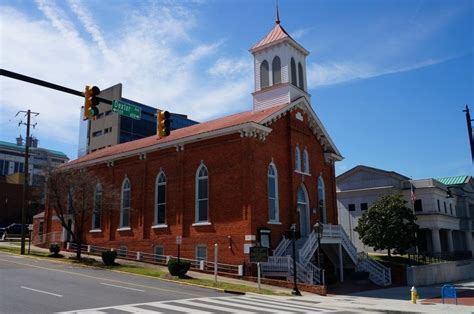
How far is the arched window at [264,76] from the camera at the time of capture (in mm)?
37312

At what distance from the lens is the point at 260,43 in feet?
125

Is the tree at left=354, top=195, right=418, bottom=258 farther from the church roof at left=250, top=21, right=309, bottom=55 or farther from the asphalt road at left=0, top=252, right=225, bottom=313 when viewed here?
the asphalt road at left=0, top=252, right=225, bottom=313

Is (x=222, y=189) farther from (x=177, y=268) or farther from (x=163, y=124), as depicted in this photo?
(x=163, y=124)

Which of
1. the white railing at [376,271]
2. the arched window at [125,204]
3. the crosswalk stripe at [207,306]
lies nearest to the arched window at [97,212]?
the arched window at [125,204]

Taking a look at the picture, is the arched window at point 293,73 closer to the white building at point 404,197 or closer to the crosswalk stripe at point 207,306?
the white building at point 404,197

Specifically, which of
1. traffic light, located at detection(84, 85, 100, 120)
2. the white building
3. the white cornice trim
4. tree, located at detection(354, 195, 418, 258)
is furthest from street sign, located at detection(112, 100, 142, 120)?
the white building

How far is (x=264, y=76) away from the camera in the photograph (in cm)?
3759

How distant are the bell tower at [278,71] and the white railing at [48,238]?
24007 millimetres

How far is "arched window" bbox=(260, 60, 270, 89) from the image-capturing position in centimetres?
3731

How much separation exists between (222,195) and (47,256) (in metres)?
15.8

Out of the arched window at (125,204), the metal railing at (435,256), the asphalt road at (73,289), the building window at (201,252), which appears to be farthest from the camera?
the metal railing at (435,256)

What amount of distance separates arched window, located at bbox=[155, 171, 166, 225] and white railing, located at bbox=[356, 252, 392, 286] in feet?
51.3

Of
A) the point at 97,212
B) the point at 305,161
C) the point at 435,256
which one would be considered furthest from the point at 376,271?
the point at 97,212

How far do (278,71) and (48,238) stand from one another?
2891 cm
